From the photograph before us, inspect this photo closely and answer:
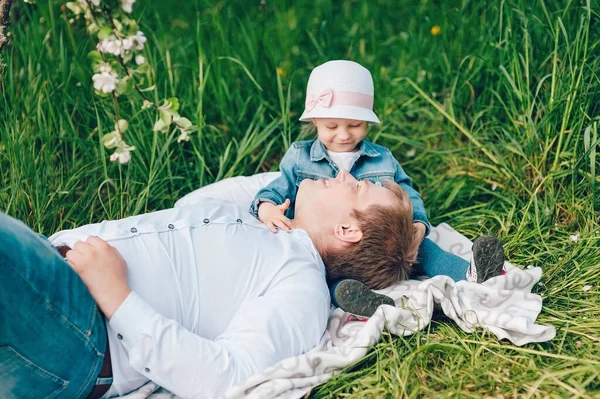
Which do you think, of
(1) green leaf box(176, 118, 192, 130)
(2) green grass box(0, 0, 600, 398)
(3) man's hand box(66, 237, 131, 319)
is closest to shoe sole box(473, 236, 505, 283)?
(2) green grass box(0, 0, 600, 398)

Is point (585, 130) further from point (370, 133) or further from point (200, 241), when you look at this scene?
point (200, 241)

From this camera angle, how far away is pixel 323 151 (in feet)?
11.3

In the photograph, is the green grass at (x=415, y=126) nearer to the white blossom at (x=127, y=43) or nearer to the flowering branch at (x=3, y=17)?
the flowering branch at (x=3, y=17)

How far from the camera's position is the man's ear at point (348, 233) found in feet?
9.44

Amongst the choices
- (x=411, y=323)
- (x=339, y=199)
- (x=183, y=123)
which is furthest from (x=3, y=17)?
(x=411, y=323)

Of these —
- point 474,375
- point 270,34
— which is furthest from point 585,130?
point 270,34

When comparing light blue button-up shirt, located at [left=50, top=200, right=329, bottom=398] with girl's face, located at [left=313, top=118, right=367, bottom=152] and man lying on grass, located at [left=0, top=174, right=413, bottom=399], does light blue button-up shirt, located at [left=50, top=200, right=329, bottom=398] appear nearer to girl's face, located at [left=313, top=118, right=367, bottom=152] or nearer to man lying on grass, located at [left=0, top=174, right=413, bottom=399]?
man lying on grass, located at [left=0, top=174, right=413, bottom=399]

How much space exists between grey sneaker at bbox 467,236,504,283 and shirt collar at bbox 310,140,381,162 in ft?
2.29

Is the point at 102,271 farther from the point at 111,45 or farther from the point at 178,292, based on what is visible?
the point at 111,45

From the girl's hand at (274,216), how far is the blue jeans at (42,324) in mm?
874

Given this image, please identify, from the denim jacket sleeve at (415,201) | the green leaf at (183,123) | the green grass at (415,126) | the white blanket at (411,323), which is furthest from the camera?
the green grass at (415,126)

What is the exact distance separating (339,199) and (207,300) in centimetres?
68

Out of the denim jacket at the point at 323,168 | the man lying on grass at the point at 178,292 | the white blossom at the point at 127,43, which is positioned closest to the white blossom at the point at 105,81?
the white blossom at the point at 127,43

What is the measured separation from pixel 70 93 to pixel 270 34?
5.05ft
